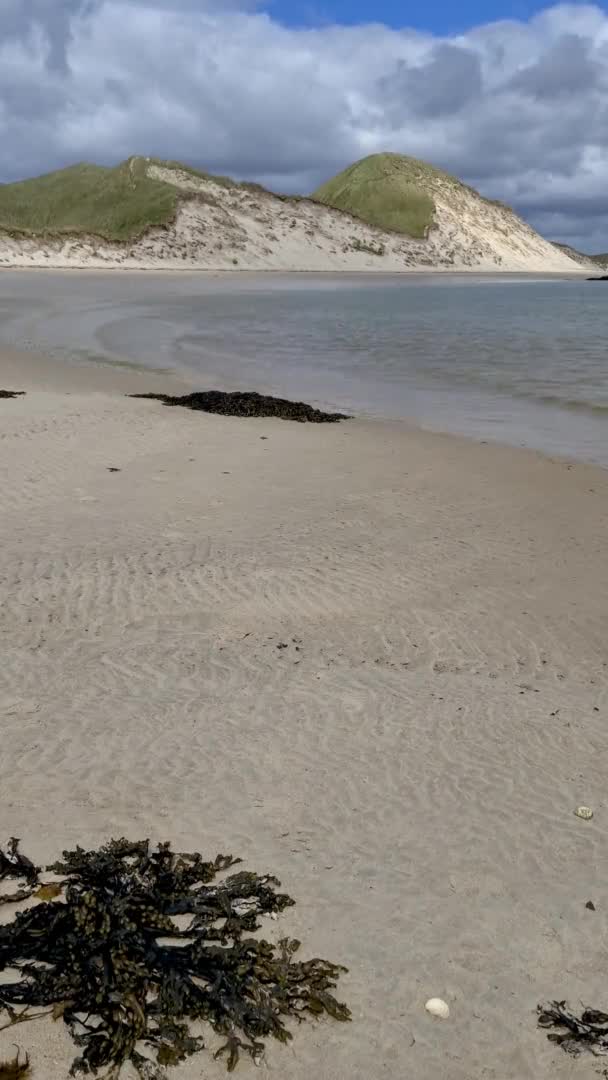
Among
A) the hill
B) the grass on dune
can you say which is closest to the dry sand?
the hill

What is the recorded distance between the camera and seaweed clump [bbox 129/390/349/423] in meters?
12.8

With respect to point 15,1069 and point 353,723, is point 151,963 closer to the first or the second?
point 15,1069

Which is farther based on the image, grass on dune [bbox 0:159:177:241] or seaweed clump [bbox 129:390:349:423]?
grass on dune [bbox 0:159:177:241]

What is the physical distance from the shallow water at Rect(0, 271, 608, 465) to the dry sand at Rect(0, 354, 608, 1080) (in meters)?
5.42

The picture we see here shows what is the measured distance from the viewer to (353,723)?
4.38 metres

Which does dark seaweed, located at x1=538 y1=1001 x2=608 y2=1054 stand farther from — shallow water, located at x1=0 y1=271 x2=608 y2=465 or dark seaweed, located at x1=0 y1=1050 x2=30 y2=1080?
shallow water, located at x1=0 y1=271 x2=608 y2=465

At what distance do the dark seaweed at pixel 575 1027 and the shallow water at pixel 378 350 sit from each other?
918 centimetres

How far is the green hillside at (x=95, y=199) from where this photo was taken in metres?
110

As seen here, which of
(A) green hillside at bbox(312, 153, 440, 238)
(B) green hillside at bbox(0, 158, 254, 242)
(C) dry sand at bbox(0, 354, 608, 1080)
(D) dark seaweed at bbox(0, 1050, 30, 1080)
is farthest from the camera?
(A) green hillside at bbox(312, 153, 440, 238)

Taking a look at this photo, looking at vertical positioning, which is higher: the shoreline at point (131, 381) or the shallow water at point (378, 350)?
the shallow water at point (378, 350)

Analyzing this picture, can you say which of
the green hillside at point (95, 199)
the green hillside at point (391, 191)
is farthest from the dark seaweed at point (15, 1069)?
the green hillside at point (391, 191)

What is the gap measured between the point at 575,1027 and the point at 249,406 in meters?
11.2

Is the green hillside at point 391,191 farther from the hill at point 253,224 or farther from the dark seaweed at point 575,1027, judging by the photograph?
the dark seaweed at point 575,1027

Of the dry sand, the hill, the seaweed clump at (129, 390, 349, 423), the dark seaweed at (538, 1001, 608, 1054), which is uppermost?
the hill
